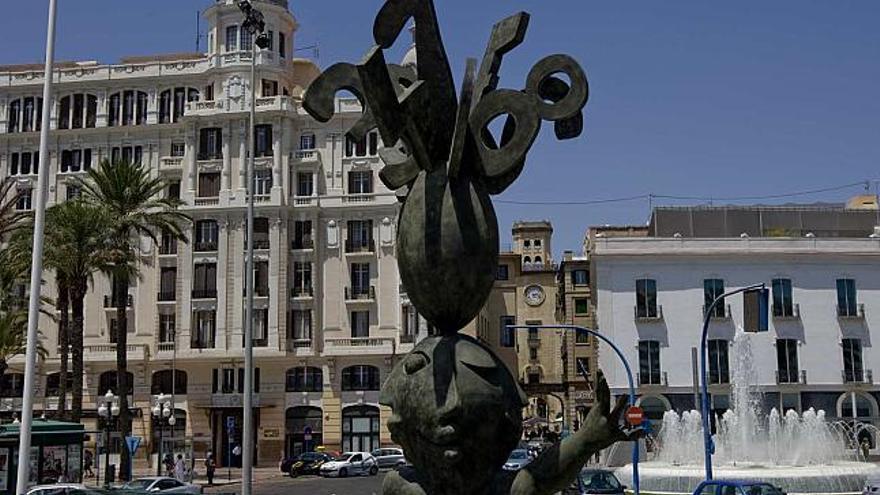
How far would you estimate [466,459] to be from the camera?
1151cm

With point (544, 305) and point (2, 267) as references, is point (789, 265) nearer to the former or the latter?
point (2, 267)

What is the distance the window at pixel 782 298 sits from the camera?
55.2m

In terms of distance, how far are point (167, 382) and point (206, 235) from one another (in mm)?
8816

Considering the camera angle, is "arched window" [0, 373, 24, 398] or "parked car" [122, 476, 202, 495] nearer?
"parked car" [122, 476, 202, 495]

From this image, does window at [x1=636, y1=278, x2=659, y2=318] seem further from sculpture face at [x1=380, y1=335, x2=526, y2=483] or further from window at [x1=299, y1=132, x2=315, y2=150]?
sculpture face at [x1=380, y1=335, x2=526, y2=483]

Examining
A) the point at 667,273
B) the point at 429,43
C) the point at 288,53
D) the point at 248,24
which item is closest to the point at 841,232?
the point at 667,273

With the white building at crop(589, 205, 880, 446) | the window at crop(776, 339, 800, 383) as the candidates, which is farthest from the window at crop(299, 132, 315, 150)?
the window at crop(776, 339, 800, 383)

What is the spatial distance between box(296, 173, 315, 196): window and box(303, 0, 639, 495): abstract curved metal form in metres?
48.9

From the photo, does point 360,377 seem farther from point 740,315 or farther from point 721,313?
point 740,315

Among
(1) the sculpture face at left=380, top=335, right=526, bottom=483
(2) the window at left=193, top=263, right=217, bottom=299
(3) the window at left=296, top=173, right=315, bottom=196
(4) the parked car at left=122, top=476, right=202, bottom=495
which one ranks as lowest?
(4) the parked car at left=122, top=476, right=202, bottom=495

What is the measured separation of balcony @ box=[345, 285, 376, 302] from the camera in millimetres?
60250

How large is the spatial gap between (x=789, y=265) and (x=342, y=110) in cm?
2709

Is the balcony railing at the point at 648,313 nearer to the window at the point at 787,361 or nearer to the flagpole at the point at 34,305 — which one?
the window at the point at 787,361

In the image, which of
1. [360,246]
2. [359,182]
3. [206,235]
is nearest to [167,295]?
[206,235]
